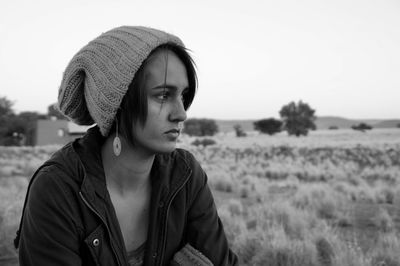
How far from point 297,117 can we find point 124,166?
5741 cm

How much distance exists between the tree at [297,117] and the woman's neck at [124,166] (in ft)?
187

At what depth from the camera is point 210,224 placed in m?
2.42

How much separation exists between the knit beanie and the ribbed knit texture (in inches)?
31.8

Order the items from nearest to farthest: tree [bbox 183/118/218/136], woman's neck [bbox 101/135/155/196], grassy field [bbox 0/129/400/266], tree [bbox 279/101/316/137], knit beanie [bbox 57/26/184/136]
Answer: knit beanie [bbox 57/26/184/136]
woman's neck [bbox 101/135/155/196]
grassy field [bbox 0/129/400/266]
tree [bbox 279/101/316/137]
tree [bbox 183/118/218/136]

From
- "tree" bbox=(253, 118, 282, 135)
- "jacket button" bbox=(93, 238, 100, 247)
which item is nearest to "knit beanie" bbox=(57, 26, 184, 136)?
"jacket button" bbox=(93, 238, 100, 247)

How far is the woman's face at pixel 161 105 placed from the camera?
209 cm

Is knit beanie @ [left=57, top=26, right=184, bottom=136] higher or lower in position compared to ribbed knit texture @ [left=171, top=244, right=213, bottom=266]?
higher

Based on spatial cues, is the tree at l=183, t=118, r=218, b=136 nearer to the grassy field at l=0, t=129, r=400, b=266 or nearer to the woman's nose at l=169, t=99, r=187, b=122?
the grassy field at l=0, t=129, r=400, b=266

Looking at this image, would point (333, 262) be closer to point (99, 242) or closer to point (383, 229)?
point (383, 229)

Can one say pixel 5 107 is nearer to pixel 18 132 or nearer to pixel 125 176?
pixel 18 132

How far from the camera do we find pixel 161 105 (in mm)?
2107

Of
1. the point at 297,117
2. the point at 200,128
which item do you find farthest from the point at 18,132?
the point at 297,117

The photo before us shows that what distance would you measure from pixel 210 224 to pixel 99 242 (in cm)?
73

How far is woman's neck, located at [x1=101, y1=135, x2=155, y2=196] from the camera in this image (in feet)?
7.47
